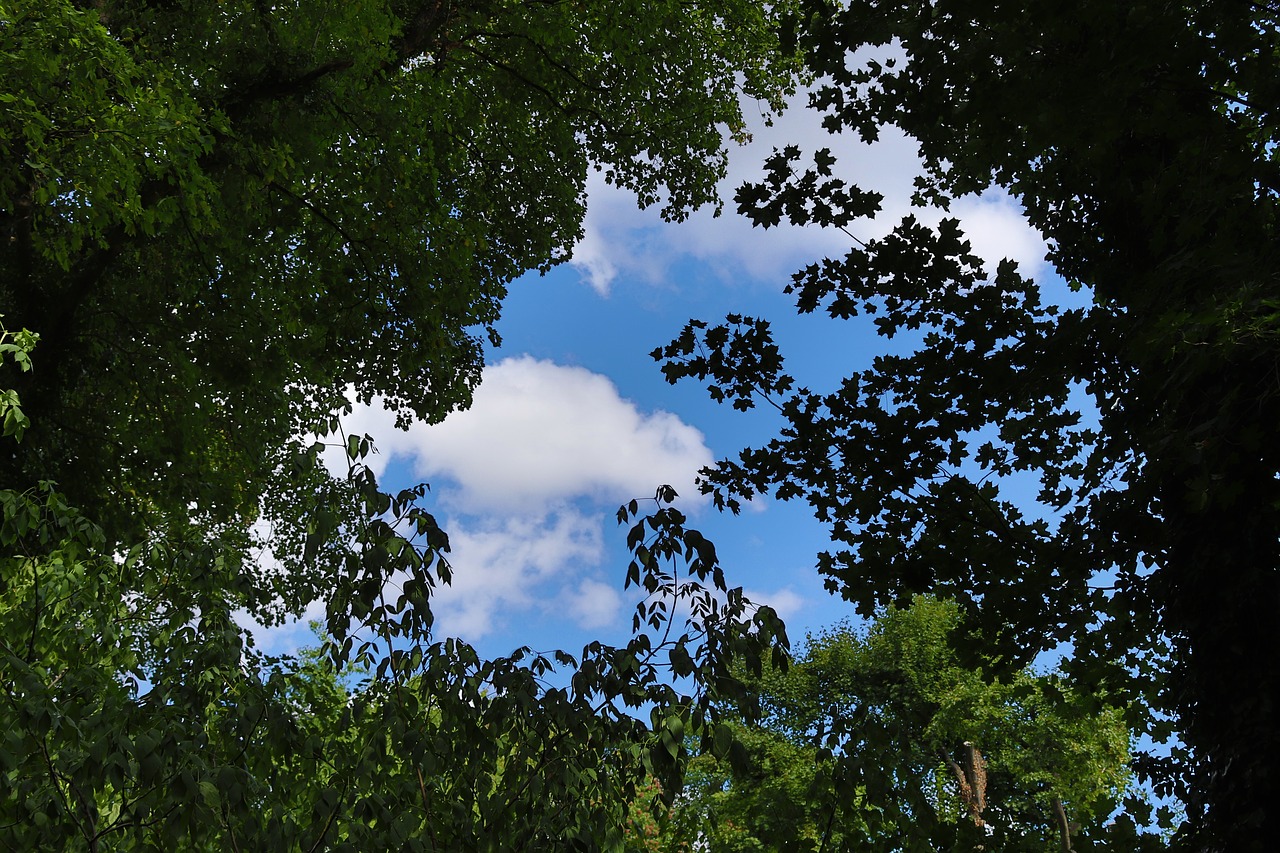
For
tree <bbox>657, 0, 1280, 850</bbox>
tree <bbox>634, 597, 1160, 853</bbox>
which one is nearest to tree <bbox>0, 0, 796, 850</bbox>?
tree <bbox>657, 0, 1280, 850</bbox>

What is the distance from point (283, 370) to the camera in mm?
14484

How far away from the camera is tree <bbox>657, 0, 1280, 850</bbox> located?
5.26 metres

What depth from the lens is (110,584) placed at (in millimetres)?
6895

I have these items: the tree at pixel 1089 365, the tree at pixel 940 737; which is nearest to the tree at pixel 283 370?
the tree at pixel 1089 365

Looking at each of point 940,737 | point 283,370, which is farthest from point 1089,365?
point 940,737

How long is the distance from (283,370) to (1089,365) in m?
11.2

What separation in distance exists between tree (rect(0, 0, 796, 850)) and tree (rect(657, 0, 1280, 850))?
3075 millimetres

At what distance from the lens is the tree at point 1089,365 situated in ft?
17.3

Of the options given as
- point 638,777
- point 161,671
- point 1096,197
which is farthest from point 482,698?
point 1096,197

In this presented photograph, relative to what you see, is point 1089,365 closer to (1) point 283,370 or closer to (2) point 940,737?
(1) point 283,370

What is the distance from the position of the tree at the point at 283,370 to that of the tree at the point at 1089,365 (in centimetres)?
307

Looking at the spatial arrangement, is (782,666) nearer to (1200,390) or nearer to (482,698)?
(482,698)

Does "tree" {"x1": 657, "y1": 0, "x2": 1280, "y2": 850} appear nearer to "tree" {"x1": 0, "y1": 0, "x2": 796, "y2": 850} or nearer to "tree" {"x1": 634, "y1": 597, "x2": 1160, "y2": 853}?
"tree" {"x1": 0, "y1": 0, "x2": 796, "y2": 850}

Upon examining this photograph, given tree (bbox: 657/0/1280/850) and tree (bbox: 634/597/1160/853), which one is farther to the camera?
tree (bbox: 634/597/1160/853)
